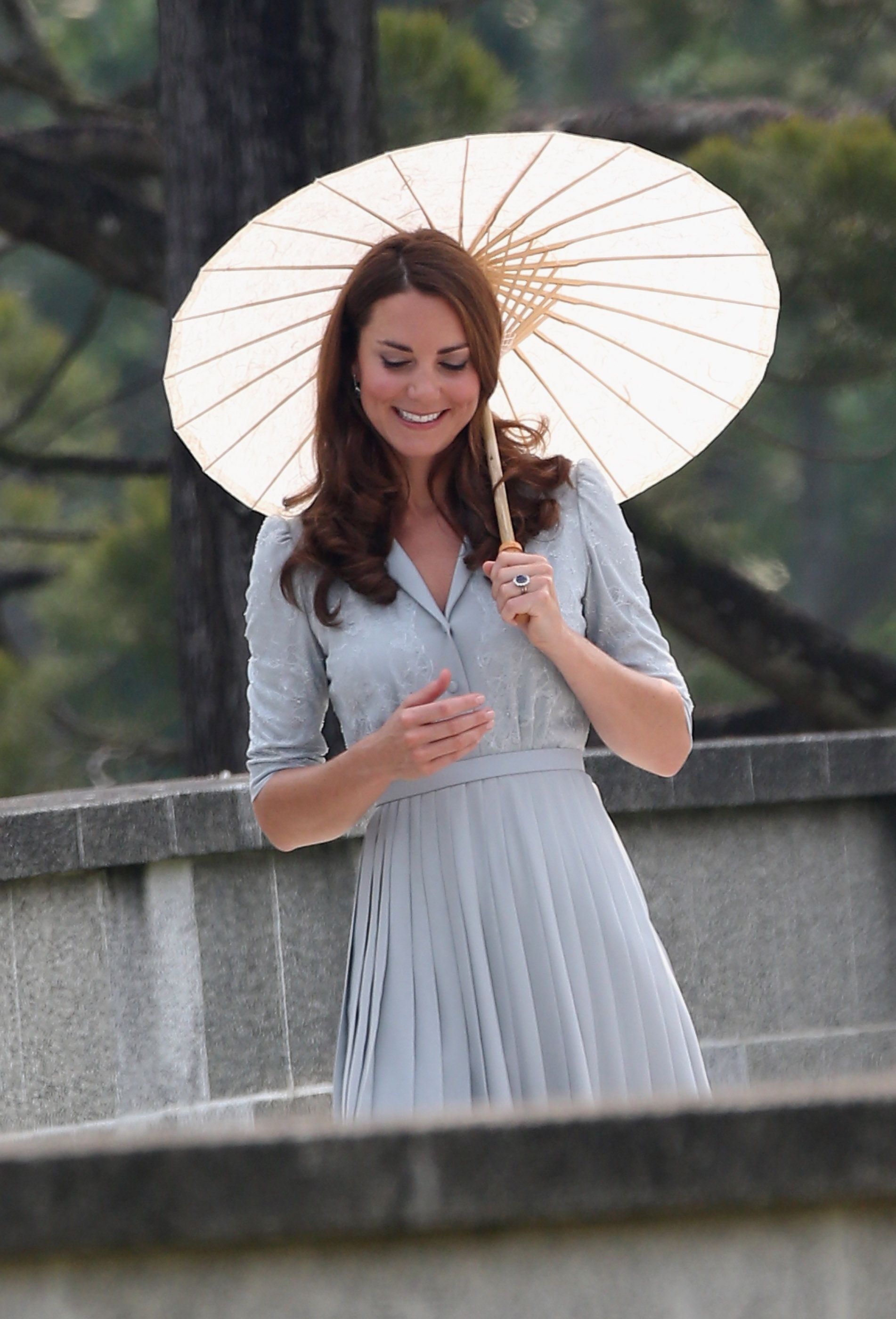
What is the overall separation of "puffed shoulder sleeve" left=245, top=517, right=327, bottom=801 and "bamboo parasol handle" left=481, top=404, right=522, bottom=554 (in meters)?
0.24

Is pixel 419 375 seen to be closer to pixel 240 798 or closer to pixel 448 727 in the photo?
pixel 448 727

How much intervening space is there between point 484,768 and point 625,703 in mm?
171

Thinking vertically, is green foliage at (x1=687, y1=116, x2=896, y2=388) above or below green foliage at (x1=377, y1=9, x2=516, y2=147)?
below

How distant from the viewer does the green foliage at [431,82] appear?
6.92 metres

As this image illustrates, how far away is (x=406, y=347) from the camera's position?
2.39 m

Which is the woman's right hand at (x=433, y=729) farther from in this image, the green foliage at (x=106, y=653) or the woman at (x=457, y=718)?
the green foliage at (x=106, y=653)

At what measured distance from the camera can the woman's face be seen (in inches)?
93.8

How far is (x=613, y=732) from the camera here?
7.59ft

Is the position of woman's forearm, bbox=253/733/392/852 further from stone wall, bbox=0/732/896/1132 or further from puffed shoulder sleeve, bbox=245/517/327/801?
stone wall, bbox=0/732/896/1132

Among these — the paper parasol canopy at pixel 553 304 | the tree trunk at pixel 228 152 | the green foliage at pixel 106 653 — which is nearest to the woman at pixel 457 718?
the paper parasol canopy at pixel 553 304

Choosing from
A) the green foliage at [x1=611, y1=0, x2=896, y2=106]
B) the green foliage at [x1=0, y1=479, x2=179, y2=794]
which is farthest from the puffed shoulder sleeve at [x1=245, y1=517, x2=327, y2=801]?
the green foliage at [x1=611, y1=0, x2=896, y2=106]

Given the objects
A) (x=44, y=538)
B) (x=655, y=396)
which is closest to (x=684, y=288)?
(x=655, y=396)

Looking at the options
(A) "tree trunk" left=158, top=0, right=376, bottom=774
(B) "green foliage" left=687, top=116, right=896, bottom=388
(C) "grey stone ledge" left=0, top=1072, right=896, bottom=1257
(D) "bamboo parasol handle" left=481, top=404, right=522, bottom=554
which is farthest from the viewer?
(B) "green foliage" left=687, top=116, right=896, bottom=388

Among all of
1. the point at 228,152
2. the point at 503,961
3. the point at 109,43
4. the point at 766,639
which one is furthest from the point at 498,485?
the point at 109,43
